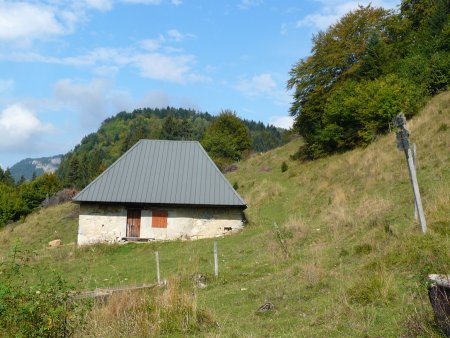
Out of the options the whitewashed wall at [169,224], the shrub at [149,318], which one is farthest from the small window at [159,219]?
the shrub at [149,318]

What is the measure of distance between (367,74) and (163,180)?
16.3 meters

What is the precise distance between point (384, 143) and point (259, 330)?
62.0 feet

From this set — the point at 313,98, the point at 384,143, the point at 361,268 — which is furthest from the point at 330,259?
the point at 313,98

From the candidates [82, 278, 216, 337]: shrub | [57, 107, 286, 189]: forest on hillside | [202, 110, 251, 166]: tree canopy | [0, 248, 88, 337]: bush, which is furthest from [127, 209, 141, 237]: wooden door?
[202, 110, 251, 166]: tree canopy

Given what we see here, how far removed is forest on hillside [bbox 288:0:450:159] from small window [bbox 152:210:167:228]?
12067 millimetres

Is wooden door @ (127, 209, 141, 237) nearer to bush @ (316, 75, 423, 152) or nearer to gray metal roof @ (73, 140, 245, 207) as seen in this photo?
gray metal roof @ (73, 140, 245, 207)

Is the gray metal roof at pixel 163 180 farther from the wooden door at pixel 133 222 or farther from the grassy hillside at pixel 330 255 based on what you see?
the grassy hillside at pixel 330 255

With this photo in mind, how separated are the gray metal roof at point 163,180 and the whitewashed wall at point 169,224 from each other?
678 millimetres

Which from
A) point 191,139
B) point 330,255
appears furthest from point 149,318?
point 191,139

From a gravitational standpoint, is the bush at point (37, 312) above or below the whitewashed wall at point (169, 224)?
below

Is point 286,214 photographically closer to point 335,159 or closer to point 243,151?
point 335,159

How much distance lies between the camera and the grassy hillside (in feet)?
19.7

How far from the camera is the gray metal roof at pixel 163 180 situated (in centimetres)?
2378

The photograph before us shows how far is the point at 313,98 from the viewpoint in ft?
105
